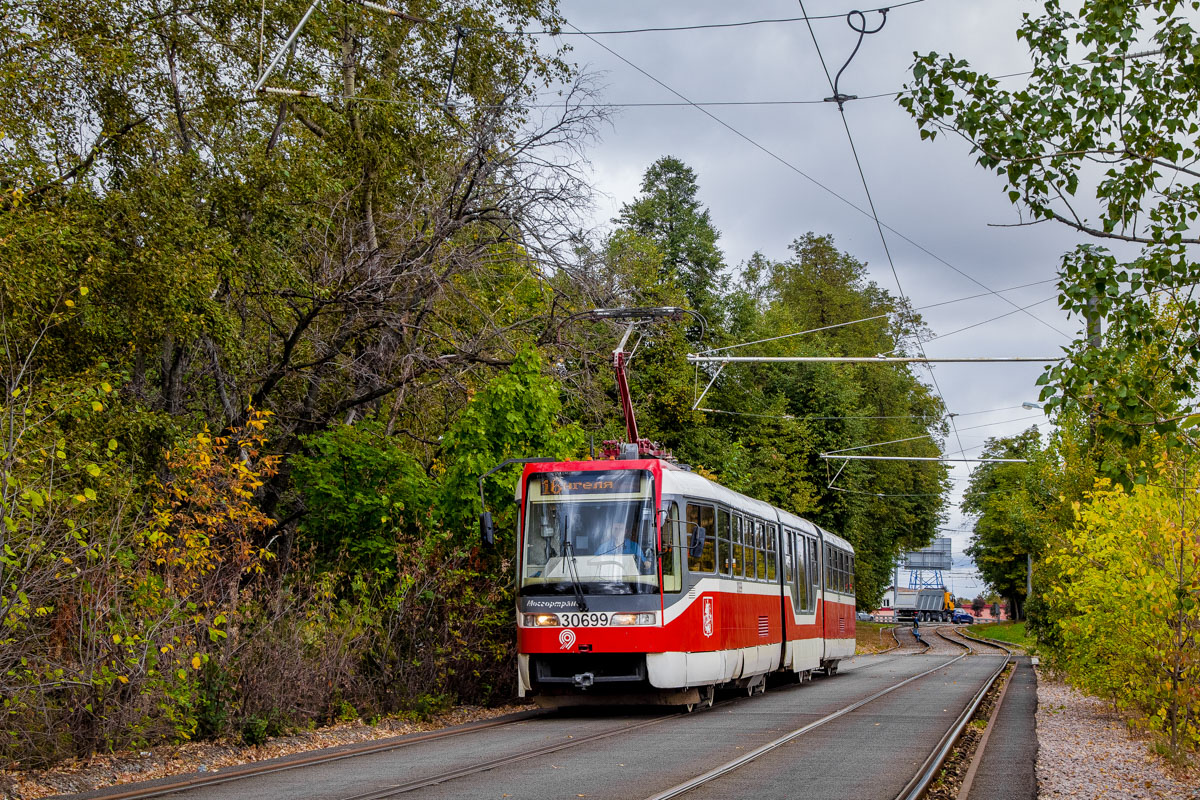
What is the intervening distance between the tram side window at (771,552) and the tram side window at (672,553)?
551cm

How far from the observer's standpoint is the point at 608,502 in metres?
16.7

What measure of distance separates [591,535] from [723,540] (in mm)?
2816

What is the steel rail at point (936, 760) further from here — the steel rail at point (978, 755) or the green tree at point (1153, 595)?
the green tree at point (1153, 595)

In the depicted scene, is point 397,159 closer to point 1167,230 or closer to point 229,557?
point 229,557

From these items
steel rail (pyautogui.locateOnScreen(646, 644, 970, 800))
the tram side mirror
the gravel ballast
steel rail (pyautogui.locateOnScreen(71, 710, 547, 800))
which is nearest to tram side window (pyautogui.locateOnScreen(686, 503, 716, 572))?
the tram side mirror

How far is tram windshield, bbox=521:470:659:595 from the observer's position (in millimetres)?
16516

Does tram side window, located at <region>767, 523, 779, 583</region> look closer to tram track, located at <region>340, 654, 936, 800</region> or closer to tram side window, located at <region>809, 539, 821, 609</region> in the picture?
tram side window, located at <region>809, 539, 821, 609</region>

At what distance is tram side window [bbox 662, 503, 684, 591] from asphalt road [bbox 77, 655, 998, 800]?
1750 mm

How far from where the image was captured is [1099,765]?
12.5 metres

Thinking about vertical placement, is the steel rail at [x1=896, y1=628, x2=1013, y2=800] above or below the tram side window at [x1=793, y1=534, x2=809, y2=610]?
below

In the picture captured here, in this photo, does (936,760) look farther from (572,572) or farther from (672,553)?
(572,572)

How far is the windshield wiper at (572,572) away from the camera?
1638 cm

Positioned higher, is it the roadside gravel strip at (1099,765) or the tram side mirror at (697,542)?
the tram side mirror at (697,542)

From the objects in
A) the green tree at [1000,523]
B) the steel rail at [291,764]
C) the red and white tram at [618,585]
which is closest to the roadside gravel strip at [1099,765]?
the red and white tram at [618,585]
